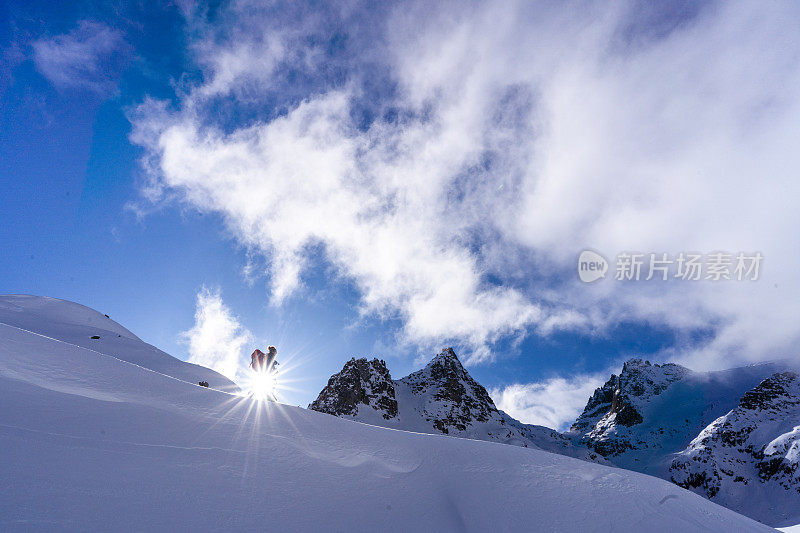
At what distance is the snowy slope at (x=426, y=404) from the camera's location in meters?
79.7

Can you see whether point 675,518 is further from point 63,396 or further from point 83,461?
point 63,396

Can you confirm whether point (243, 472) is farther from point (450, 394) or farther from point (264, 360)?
point (450, 394)

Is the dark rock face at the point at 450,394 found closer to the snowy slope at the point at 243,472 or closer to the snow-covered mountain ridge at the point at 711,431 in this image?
the snow-covered mountain ridge at the point at 711,431

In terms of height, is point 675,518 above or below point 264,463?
below

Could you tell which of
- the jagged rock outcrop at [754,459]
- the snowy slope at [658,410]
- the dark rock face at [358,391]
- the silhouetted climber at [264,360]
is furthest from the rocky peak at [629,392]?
the silhouetted climber at [264,360]

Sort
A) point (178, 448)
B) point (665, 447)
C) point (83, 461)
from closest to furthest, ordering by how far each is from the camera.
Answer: point (83, 461)
point (178, 448)
point (665, 447)

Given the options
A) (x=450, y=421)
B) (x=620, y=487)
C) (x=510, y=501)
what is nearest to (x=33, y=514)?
(x=510, y=501)

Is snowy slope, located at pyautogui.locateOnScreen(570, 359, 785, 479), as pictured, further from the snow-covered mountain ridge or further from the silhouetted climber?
the silhouetted climber

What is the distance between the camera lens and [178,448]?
4.11 metres

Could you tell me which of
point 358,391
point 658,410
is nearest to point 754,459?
point 658,410

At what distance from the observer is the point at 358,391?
272 feet

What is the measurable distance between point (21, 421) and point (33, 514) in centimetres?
145

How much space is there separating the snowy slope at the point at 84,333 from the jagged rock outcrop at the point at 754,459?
11107cm

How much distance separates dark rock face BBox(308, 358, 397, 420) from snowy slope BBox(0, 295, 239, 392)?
223 ft
